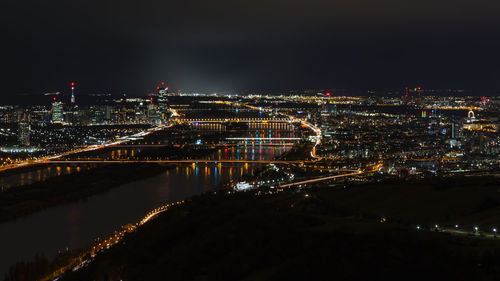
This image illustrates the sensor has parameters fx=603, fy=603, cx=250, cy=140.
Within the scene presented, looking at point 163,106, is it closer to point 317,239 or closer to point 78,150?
point 78,150

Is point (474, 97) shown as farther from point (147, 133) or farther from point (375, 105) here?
point (147, 133)

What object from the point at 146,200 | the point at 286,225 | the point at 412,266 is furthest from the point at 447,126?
the point at 412,266

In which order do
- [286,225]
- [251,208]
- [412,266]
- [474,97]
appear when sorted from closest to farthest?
[412,266], [286,225], [251,208], [474,97]

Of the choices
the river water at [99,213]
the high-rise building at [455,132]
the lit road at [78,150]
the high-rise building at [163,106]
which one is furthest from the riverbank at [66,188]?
the high-rise building at [163,106]

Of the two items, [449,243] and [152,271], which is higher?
[449,243]

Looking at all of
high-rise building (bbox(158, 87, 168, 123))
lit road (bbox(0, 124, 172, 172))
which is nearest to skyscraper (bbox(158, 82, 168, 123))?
high-rise building (bbox(158, 87, 168, 123))

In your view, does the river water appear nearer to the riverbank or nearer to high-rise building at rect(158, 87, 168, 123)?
the riverbank
